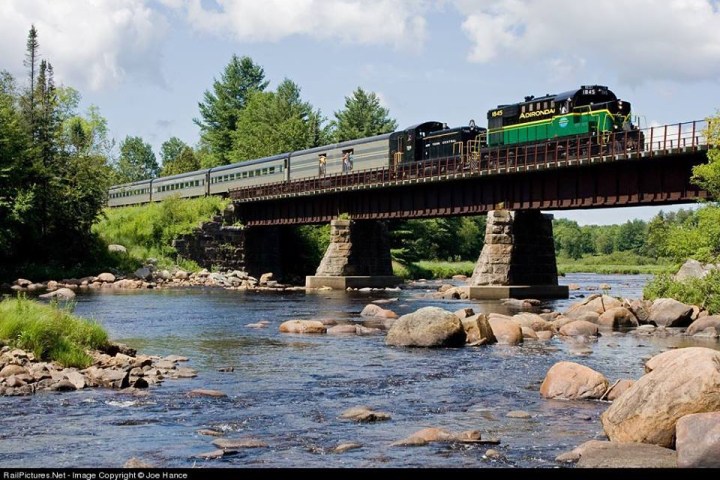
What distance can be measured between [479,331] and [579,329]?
212 inches

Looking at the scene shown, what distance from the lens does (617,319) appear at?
3216 centimetres

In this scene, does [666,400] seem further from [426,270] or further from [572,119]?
[426,270]

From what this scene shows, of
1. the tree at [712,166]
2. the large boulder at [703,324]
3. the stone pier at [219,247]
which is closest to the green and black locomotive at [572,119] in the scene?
the tree at [712,166]

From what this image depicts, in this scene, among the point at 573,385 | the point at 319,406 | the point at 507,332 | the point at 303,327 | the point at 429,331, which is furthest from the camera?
the point at 303,327

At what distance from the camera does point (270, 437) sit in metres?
13.6

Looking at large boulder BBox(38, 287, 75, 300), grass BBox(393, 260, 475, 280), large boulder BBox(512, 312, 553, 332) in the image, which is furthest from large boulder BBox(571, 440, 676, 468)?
grass BBox(393, 260, 475, 280)

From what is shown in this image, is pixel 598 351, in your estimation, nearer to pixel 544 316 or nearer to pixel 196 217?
pixel 544 316

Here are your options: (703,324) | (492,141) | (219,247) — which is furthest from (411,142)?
(703,324)

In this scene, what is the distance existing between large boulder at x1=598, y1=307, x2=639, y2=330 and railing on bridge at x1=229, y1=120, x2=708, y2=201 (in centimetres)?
1043

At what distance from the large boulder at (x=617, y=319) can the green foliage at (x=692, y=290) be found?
2702 millimetres

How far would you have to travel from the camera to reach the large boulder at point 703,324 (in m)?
28.5

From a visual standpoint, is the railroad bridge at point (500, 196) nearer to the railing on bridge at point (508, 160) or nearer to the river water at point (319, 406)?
the railing on bridge at point (508, 160)

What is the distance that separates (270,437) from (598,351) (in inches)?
547

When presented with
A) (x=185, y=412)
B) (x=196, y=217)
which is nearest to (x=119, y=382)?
(x=185, y=412)
